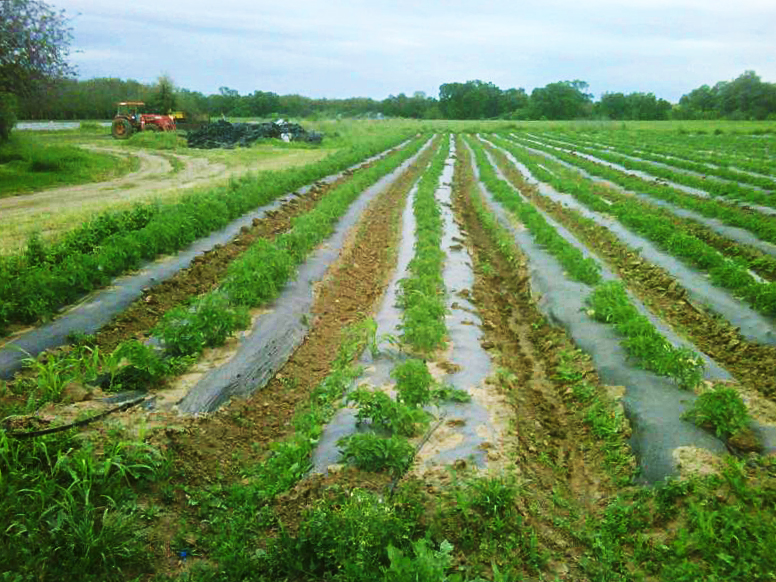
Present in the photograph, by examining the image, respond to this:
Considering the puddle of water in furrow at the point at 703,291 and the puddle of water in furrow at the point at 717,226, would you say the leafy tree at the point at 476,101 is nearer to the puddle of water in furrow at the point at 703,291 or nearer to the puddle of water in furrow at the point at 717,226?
the puddle of water in furrow at the point at 717,226

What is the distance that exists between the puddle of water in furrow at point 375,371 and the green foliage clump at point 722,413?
2948 mm

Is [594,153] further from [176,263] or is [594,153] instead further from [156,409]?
[156,409]

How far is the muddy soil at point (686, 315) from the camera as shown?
6.51m

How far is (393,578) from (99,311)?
5.76m

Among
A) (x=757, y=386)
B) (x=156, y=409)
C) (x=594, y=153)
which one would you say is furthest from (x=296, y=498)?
(x=594, y=153)

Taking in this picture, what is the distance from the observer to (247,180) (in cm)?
1691

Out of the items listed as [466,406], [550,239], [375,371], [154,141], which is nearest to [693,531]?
[466,406]

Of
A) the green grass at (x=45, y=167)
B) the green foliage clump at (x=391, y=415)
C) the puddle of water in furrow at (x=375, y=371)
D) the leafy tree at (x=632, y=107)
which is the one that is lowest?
the puddle of water in furrow at (x=375, y=371)

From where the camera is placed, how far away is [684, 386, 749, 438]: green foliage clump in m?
4.82

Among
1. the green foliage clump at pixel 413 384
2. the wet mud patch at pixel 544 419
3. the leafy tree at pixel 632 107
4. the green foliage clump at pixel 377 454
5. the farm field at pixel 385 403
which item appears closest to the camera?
the farm field at pixel 385 403

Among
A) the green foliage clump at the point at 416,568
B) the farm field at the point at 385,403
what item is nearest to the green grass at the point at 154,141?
the farm field at the point at 385,403

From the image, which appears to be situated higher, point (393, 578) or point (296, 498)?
point (393, 578)

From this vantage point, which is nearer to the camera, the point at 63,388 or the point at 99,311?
the point at 63,388

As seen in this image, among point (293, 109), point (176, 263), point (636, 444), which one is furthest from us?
point (293, 109)
